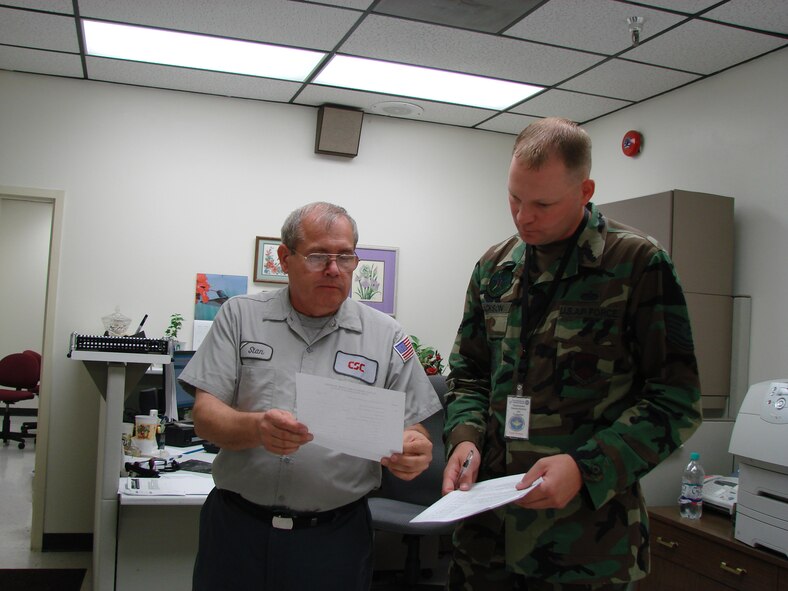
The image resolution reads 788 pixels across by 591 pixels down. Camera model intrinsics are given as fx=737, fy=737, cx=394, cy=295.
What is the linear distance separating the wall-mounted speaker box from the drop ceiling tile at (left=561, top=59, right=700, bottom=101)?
4.60 ft

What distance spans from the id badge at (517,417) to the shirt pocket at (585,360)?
0.07m

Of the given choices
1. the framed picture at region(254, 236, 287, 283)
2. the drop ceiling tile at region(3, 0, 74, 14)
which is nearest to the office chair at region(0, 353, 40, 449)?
the framed picture at region(254, 236, 287, 283)

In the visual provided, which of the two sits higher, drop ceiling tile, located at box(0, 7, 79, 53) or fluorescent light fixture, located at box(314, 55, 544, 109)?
fluorescent light fixture, located at box(314, 55, 544, 109)

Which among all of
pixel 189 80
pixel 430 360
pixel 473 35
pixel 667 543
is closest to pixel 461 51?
pixel 473 35

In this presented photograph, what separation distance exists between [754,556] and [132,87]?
4210 millimetres

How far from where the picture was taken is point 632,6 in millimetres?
3115

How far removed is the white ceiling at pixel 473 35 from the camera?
3.21 metres

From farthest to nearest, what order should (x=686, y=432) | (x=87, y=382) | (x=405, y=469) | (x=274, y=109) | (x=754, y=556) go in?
(x=274, y=109) → (x=87, y=382) → (x=754, y=556) → (x=405, y=469) → (x=686, y=432)

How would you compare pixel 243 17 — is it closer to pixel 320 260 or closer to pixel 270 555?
pixel 320 260

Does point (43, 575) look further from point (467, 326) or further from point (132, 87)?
point (467, 326)

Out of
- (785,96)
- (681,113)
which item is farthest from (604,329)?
(681,113)

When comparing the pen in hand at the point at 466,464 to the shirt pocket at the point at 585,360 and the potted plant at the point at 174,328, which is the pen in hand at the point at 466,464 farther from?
the potted plant at the point at 174,328

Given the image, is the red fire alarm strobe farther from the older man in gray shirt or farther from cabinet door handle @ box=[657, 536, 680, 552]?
the older man in gray shirt

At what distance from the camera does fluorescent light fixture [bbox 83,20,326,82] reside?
379 cm
